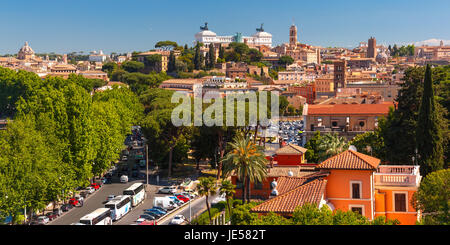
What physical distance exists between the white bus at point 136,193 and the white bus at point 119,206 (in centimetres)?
86

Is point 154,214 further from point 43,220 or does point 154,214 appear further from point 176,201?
point 43,220

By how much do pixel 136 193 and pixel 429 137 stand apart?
15.2 m

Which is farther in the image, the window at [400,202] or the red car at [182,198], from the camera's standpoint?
the red car at [182,198]

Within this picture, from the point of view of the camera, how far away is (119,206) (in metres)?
25.9

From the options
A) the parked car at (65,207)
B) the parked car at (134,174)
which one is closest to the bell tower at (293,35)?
the parked car at (134,174)

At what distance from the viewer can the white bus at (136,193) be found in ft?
92.7

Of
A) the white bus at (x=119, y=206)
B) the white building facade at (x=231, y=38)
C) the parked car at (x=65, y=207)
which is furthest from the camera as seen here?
the white building facade at (x=231, y=38)

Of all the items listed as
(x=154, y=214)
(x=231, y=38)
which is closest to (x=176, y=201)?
(x=154, y=214)

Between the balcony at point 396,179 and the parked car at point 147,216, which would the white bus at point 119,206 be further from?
the balcony at point 396,179

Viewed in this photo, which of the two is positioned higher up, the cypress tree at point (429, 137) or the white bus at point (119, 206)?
the cypress tree at point (429, 137)

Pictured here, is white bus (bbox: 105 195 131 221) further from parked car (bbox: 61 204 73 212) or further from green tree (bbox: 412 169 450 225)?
green tree (bbox: 412 169 450 225)

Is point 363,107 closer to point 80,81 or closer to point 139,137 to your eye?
point 139,137

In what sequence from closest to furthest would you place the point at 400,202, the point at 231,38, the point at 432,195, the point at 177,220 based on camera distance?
the point at 432,195, the point at 400,202, the point at 177,220, the point at 231,38
